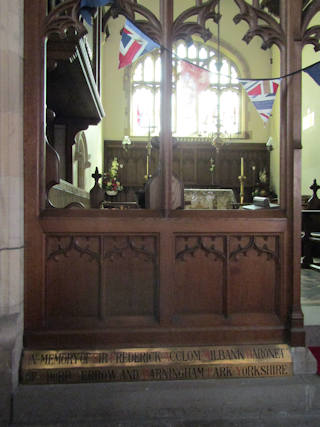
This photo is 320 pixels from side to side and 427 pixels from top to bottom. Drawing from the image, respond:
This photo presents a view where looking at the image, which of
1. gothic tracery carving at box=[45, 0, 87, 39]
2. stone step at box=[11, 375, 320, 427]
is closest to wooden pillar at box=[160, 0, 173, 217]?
gothic tracery carving at box=[45, 0, 87, 39]

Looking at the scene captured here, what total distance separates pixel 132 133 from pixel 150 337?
36.7 ft

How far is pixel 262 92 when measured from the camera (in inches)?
87.6

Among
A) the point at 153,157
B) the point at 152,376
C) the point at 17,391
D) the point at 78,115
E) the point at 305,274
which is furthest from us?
the point at 153,157

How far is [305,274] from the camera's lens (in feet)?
13.8

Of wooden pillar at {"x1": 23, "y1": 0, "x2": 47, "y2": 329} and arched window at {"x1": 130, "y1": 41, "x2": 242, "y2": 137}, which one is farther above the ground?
arched window at {"x1": 130, "y1": 41, "x2": 242, "y2": 137}

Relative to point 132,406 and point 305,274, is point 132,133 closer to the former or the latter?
point 305,274

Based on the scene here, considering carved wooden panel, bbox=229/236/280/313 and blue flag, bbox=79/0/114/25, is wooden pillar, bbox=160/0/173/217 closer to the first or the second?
blue flag, bbox=79/0/114/25

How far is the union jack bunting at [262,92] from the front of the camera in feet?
7.22

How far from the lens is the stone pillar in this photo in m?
1.81

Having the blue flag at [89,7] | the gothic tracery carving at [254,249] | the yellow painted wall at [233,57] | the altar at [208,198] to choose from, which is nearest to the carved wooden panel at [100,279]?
the gothic tracery carving at [254,249]

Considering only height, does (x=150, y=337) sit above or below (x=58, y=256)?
below

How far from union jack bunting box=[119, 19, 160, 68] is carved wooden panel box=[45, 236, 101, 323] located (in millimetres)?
1063

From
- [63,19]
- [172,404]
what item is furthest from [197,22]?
[172,404]

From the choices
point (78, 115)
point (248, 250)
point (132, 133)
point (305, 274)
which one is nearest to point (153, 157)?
point (132, 133)
